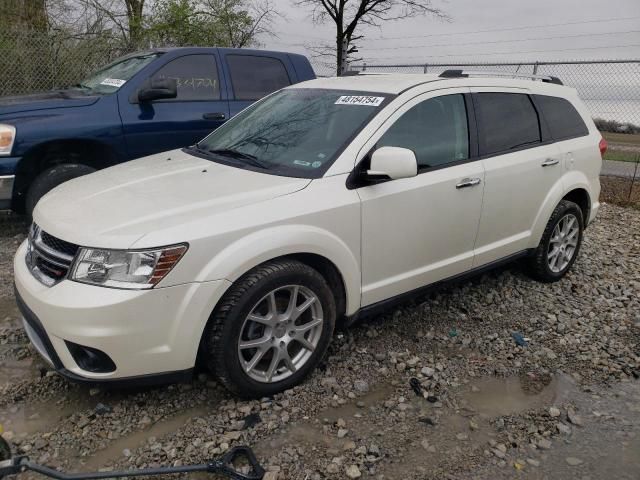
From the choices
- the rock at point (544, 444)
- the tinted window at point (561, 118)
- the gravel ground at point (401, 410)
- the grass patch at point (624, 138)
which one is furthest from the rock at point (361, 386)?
the grass patch at point (624, 138)

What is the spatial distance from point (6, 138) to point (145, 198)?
2.69 m

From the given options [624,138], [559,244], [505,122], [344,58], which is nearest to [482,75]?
[505,122]

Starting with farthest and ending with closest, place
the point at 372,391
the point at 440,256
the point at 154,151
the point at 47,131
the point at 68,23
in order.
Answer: the point at 68,23 < the point at 154,151 < the point at 47,131 < the point at 440,256 < the point at 372,391

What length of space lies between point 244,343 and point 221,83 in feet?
12.8

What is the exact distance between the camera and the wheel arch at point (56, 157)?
15.9 feet

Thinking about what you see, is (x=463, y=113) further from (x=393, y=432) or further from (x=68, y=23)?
(x=68, y=23)

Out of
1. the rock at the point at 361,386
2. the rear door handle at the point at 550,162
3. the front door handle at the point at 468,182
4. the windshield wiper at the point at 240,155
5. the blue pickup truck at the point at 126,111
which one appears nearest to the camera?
the rock at the point at 361,386

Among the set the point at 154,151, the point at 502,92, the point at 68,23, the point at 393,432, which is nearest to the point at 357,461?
the point at 393,432

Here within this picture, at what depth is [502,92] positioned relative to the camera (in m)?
4.00

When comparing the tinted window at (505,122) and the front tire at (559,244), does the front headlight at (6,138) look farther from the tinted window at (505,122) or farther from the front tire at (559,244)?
the front tire at (559,244)

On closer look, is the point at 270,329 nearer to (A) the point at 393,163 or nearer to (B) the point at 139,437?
(B) the point at 139,437

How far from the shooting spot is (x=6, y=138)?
4.68 meters

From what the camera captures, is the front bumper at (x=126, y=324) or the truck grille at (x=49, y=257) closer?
the front bumper at (x=126, y=324)

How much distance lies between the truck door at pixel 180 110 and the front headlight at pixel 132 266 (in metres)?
3.15
